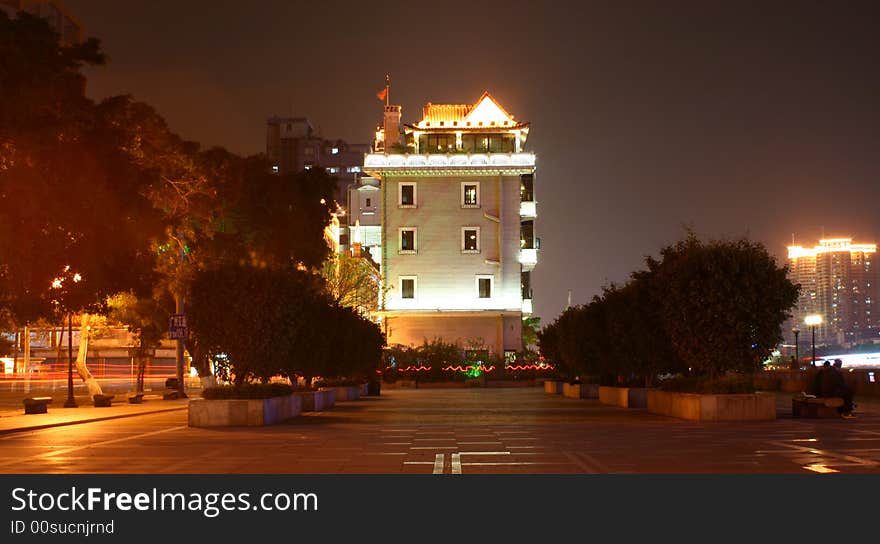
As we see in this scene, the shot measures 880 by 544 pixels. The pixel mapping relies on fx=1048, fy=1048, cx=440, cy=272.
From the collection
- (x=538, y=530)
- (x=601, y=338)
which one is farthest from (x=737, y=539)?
(x=601, y=338)

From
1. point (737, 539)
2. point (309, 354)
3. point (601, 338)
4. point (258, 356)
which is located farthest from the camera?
point (601, 338)

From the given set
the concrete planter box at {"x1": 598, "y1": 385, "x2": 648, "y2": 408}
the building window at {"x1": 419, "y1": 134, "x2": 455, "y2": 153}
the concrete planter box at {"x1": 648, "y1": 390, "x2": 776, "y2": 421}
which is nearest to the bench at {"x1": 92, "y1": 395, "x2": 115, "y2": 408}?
the concrete planter box at {"x1": 598, "y1": 385, "x2": 648, "y2": 408}

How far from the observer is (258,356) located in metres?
32.2

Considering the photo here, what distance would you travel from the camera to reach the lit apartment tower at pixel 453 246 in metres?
92.4

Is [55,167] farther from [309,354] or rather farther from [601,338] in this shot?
[601,338]

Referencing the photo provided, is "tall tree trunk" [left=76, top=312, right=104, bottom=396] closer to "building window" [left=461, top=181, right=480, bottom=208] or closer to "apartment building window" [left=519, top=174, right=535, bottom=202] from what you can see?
"building window" [left=461, top=181, right=480, bottom=208]

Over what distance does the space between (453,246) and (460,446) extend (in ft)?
232

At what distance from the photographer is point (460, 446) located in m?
22.5

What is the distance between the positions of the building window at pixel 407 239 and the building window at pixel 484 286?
6.47 meters

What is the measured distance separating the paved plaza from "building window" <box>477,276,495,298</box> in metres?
58.9

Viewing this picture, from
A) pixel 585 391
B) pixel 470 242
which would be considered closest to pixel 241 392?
pixel 585 391

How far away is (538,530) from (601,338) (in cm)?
3494

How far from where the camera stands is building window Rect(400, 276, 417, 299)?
92938mm

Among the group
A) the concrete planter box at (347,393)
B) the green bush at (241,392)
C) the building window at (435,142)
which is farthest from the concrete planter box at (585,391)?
the building window at (435,142)
